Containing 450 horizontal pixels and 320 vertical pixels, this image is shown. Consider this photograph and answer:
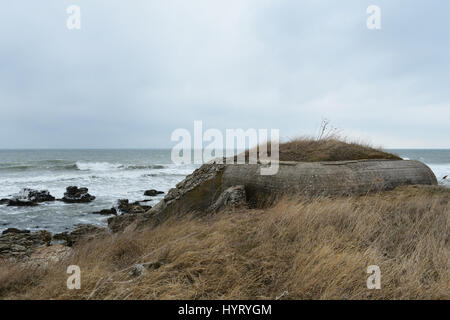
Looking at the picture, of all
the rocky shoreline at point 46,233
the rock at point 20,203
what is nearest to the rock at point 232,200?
the rocky shoreline at point 46,233

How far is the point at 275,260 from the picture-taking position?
318cm

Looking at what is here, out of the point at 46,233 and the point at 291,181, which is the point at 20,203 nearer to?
the point at 46,233

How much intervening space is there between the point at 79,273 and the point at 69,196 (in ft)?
55.2

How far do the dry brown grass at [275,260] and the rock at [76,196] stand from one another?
47.1ft

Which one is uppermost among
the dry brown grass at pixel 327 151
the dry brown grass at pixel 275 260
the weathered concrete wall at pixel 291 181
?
the dry brown grass at pixel 327 151

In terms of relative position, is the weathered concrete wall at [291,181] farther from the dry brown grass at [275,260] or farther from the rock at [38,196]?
the rock at [38,196]

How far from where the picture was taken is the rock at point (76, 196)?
16.8 metres

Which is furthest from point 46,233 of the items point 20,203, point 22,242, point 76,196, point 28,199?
point 28,199

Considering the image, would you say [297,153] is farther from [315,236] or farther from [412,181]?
[315,236]

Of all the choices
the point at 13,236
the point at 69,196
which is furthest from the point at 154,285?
the point at 69,196

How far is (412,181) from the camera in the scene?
6809 mm

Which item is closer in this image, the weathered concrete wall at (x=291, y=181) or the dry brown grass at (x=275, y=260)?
the dry brown grass at (x=275, y=260)

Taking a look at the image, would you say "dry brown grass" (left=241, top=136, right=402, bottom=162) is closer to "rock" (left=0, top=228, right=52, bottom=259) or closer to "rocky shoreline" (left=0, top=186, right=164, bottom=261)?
"rocky shoreline" (left=0, top=186, right=164, bottom=261)

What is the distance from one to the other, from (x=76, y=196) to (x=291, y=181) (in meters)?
15.9
